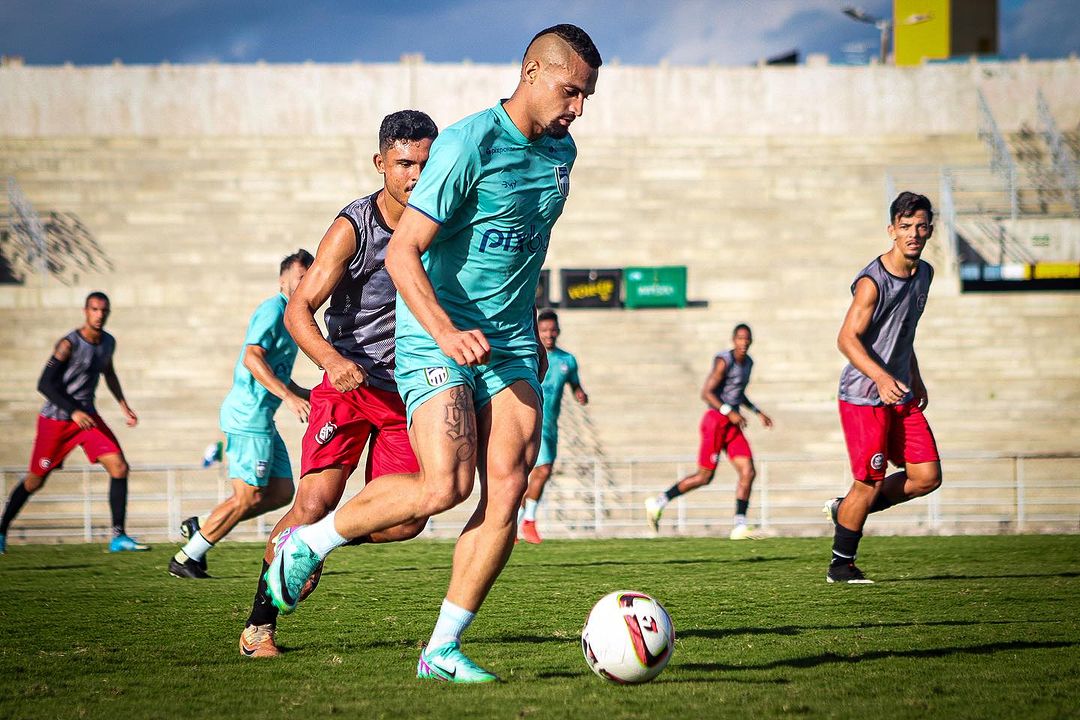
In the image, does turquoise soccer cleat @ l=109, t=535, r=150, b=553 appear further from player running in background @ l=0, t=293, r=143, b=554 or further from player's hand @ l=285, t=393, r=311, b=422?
player's hand @ l=285, t=393, r=311, b=422

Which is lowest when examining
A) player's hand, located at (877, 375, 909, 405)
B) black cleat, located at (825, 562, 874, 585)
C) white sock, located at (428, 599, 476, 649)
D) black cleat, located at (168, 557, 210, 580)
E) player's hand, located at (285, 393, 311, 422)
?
black cleat, located at (168, 557, 210, 580)

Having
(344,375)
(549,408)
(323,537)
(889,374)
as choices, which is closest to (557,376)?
(549,408)

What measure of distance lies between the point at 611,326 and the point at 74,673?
761 inches

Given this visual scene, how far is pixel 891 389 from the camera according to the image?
727 centimetres

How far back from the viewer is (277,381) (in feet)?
25.1

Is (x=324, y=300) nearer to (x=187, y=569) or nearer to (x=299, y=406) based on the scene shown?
(x=299, y=406)

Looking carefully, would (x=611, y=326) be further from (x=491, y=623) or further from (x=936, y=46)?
(x=936, y=46)

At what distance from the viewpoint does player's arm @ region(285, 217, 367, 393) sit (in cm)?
500

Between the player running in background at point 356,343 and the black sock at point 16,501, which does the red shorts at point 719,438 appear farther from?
the player running in background at point 356,343

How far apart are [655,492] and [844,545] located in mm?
10894

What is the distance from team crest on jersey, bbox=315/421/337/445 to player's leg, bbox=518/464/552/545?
23.3ft

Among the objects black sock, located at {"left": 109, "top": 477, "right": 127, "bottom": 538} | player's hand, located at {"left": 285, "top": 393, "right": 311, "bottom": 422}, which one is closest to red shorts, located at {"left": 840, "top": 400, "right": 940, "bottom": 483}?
player's hand, located at {"left": 285, "top": 393, "right": 311, "bottom": 422}

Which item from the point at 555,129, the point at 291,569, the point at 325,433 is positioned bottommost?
the point at 291,569

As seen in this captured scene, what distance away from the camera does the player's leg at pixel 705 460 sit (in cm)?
1420
